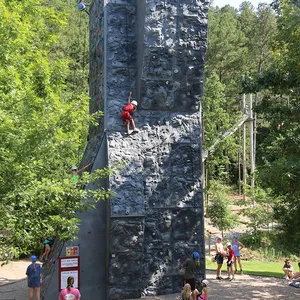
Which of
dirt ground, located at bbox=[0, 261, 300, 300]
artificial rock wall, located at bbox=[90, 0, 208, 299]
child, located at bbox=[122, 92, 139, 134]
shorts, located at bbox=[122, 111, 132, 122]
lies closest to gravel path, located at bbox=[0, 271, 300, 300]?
dirt ground, located at bbox=[0, 261, 300, 300]

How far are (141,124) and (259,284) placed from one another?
6.36 meters

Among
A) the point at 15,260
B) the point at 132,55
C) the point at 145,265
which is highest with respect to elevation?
the point at 132,55

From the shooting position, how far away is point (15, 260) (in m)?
19.0

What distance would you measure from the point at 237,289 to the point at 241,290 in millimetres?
151

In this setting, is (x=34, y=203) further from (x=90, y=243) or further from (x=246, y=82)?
(x=246, y=82)

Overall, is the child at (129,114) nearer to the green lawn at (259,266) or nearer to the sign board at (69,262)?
the sign board at (69,262)

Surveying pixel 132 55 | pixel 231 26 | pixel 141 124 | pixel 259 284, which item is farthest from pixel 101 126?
pixel 231 26

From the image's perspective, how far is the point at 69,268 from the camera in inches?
453

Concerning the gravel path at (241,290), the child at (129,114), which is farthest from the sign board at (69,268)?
the child at (129,114)

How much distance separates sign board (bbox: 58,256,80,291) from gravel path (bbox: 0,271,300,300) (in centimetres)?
174

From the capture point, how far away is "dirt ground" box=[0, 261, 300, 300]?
1199 centimetres

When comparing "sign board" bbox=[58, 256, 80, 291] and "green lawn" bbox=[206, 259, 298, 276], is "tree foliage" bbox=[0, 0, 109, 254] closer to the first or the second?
"sign board" bbox=[58, 256, 80, 291]

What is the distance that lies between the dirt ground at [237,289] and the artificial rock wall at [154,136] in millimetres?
971

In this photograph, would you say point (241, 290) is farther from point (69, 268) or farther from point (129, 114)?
point (129, 114)
